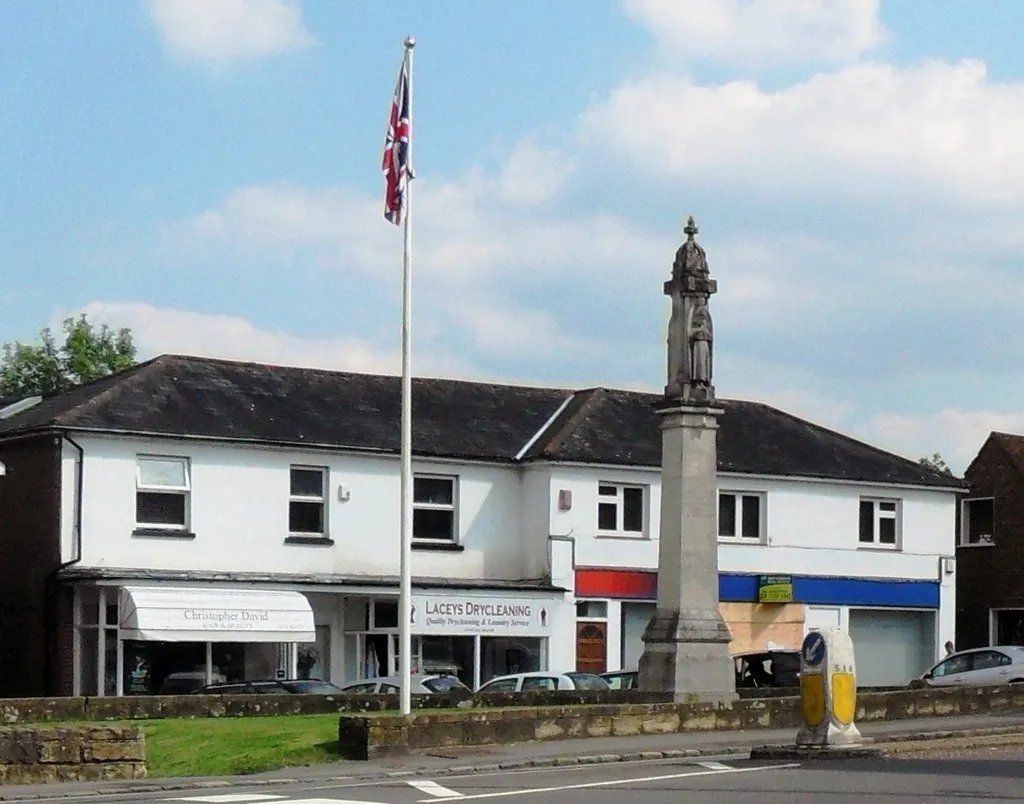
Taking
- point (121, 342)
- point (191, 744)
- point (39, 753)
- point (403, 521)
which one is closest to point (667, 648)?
point (403, 521)

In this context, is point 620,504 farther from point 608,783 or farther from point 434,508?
point 608,783

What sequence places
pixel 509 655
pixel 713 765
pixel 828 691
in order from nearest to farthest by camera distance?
pixel 828 691, pixel 713 765, pixel 509 655

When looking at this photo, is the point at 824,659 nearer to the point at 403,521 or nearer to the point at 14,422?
the point at 403,521

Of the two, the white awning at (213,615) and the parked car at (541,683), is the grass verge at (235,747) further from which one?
the white awning at (213,615)

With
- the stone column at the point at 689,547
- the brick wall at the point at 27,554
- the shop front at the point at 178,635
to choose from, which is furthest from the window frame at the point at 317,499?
the stone column at the point at 689,547

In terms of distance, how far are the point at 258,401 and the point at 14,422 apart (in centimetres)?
556

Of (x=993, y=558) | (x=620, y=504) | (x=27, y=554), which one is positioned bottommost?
(x=993, y=558)

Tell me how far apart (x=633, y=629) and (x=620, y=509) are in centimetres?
296

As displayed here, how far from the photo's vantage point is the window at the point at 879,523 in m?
50.8

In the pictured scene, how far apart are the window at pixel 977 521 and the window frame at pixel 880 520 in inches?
218

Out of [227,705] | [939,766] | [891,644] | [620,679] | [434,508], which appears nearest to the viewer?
[939,766]

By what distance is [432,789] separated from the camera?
18.8 meters

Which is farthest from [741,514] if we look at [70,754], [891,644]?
[70,754]

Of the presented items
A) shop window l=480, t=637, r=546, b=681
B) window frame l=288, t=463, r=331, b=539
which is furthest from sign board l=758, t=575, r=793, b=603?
window frame l=288, t=463, r=331, b=539
